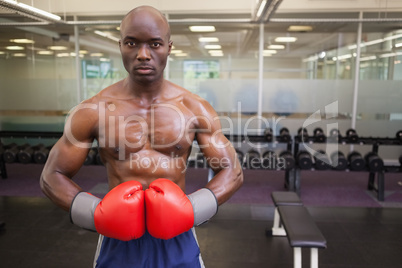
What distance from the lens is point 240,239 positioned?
8.89 feet

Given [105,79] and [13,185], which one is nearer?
[13,185]

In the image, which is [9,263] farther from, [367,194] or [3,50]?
[3,50]

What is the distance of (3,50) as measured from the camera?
5156 mm

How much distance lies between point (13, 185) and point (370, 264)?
162 inches

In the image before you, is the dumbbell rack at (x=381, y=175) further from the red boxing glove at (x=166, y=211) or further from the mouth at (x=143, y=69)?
the mouth at (x=143, y=69)

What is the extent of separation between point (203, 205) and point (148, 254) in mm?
284

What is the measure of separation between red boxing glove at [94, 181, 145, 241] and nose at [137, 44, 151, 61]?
42 cm

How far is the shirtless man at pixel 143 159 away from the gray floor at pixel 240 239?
4.38 ft

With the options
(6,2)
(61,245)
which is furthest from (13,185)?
(6,2)

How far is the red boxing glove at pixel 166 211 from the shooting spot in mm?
967

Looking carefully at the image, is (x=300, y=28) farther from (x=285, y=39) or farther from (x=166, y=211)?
(x=166, y=211)

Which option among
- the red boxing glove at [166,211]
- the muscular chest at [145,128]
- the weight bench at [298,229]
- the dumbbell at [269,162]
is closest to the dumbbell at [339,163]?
the dumbbell at [269,162]

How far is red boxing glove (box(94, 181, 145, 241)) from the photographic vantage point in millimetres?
953

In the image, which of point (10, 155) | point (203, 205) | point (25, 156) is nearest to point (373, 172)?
point (203, 205)
